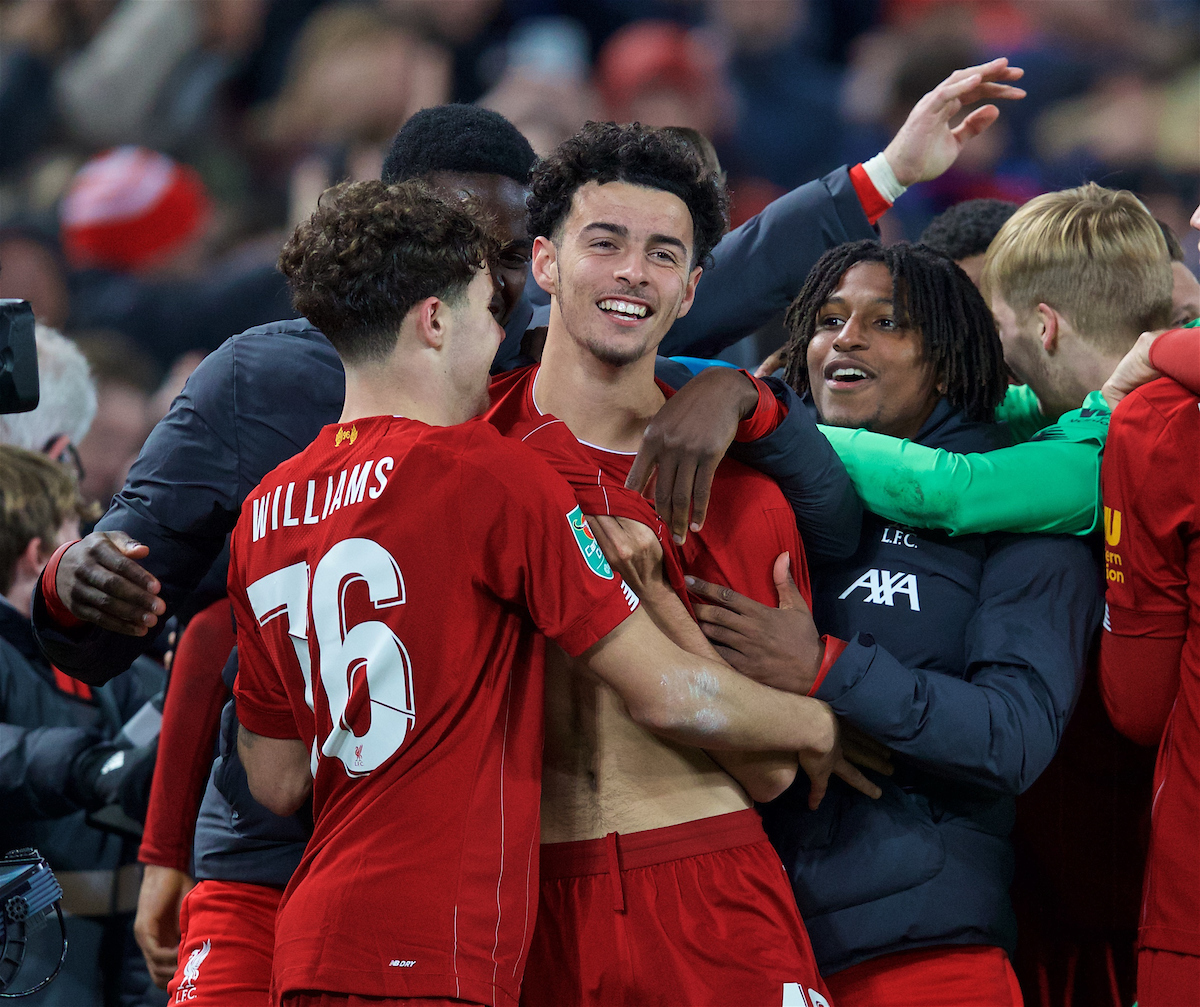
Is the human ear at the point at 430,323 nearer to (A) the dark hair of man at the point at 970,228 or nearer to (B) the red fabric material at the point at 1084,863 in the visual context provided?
(B) the red fabric material at the point at 1084,863

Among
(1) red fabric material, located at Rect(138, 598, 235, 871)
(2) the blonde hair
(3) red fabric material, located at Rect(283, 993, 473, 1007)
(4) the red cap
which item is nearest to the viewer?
(3) red fabric material, located at Rect(283, 993, 473, 1007)

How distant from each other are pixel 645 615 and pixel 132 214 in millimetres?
7158

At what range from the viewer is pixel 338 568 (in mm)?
2062

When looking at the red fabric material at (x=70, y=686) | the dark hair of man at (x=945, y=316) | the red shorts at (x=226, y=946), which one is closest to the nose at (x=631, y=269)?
the dark hair of man at (x=945, y=316)

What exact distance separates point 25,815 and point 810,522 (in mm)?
2216

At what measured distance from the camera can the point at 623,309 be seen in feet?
8.04

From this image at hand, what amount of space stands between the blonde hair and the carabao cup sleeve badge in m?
1.41

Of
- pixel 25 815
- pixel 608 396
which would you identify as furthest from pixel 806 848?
pixel 25 815

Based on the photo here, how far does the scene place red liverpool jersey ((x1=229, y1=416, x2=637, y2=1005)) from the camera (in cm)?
199

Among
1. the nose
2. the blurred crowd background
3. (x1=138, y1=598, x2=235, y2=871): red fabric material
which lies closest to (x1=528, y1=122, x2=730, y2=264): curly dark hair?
the nose

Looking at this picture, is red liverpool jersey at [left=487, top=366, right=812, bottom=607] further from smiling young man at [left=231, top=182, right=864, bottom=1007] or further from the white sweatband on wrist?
the white sweatband on wrist

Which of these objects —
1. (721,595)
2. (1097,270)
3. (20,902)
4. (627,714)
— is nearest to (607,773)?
(627,714)

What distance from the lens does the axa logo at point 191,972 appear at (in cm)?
261

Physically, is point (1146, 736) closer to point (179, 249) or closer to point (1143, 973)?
point (1143, 973)
